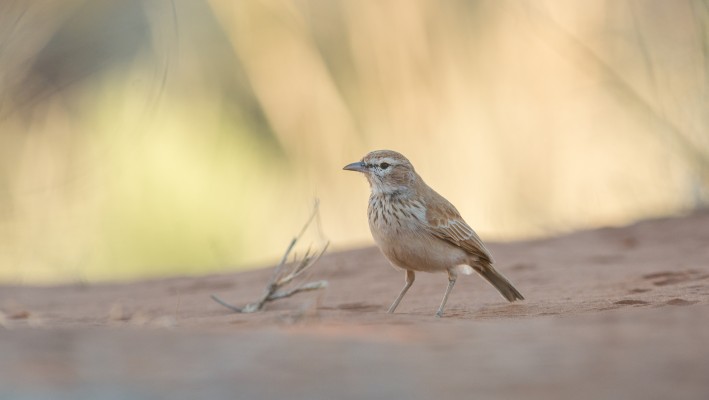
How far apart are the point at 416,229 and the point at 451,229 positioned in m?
0.30

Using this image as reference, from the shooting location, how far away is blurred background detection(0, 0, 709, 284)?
10453mm

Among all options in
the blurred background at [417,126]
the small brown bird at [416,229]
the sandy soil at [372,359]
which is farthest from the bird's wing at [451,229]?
Answer: the blurred background at [417,126]

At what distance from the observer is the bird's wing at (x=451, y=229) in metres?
5.85

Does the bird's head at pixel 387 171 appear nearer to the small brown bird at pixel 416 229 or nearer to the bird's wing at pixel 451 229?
the small brown bird at pixel 416 229

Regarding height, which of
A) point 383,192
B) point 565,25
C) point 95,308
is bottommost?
point 95,308

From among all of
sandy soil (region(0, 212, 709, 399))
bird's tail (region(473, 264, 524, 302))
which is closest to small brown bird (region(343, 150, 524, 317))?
bird's tail (region(473, 264, 524, 302))

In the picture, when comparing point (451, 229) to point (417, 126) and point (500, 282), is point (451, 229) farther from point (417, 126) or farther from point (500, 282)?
→ point (417, 126)

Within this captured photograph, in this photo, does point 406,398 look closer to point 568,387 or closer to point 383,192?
point 568,387

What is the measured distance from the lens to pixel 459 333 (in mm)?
3154

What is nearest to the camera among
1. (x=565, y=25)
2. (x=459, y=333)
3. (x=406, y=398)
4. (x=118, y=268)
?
(x=406, y=398)

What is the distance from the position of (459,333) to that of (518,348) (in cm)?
41

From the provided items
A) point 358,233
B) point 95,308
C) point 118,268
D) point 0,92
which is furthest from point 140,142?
point 95,308

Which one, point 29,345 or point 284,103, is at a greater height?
point 284,103

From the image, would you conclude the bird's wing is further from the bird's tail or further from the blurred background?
the blurred background
